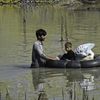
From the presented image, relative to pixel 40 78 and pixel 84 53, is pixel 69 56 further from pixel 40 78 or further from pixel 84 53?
pixel 40 78

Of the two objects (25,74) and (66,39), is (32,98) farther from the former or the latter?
(66,39)

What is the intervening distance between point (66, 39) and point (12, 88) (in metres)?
12.1

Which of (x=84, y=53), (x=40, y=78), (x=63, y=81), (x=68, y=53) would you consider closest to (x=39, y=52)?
(x=68, y=53)

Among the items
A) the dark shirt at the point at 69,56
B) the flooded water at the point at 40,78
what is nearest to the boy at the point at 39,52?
the flooded water at the point at 40,78

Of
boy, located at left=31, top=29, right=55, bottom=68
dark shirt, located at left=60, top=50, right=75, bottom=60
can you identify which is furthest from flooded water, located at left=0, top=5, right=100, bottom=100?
dark shirt, located at left=60, top=50, right=75, bottom=60

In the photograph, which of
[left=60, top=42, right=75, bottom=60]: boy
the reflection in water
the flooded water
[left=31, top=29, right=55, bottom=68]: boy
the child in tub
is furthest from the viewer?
the child in tub

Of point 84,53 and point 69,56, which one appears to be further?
point 69,56

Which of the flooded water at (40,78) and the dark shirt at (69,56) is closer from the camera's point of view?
the flooded water at (40,78)

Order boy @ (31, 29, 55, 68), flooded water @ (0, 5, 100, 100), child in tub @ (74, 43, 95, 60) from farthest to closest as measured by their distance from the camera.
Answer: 1. child in tub @ (74, 43, 95, 60)
2. boy @ (31, 29, 55, 68)
3. flooded water @ (0, 5, 100, 100)

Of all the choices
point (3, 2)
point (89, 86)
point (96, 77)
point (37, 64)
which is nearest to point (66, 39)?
point (37, 64)

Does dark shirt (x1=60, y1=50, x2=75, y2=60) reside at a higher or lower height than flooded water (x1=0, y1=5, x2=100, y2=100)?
higher

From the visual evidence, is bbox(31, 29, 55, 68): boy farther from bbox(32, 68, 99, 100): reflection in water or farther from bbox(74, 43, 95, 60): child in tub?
bbox(74, 43, 95, 60): child in tub

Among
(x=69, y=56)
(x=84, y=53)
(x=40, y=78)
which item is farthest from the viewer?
(x=69, y=56)

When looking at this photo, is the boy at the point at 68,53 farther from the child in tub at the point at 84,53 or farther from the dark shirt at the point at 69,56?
the child in tub at the point at 84,53
